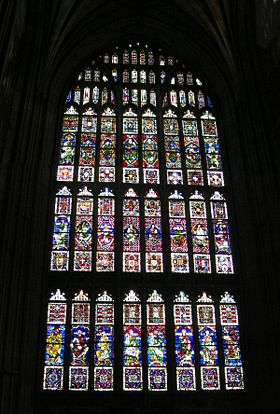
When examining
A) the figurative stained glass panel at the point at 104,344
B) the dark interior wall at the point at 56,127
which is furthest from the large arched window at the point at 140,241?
the dark interior wall at the point at 56,127

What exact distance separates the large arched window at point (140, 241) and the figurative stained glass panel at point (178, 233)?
1.0 inches

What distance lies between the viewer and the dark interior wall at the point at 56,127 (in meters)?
10.5

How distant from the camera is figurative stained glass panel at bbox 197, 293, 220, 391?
11.0 metres

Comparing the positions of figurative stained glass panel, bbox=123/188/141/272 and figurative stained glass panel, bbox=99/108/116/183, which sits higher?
figurative stained glass panel, bbox=99/108/116/183

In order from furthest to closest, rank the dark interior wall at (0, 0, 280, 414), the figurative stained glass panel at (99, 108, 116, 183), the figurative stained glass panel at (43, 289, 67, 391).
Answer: the figurative stained glass panel at (99, 108, 116, 183) < the figurative stained glass panel at (43, 289, 67, 391) < the dark interior wall at (0, 0, 280, 414)

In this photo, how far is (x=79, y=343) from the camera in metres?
11.2

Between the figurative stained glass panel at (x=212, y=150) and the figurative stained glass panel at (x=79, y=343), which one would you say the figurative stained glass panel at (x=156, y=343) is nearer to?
the figurative stained glass panel at (x=79, y=343)

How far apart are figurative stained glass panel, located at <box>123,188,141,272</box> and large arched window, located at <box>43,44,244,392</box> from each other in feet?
0.08

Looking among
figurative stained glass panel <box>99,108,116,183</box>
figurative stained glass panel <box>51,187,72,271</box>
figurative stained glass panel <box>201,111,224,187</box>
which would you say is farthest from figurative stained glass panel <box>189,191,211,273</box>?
figurative stained glass panel <box>51,187,72,271</box>

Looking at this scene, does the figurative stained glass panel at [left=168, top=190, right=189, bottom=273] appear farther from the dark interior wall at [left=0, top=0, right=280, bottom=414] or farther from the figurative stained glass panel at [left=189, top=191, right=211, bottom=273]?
the dark interior wall at [left=0, top=0, right=280, bottom=414]

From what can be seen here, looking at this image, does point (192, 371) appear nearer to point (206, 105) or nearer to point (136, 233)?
point (136, 233)

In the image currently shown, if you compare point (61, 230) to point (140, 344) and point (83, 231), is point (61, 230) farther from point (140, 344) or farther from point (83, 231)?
point (140, 344)
